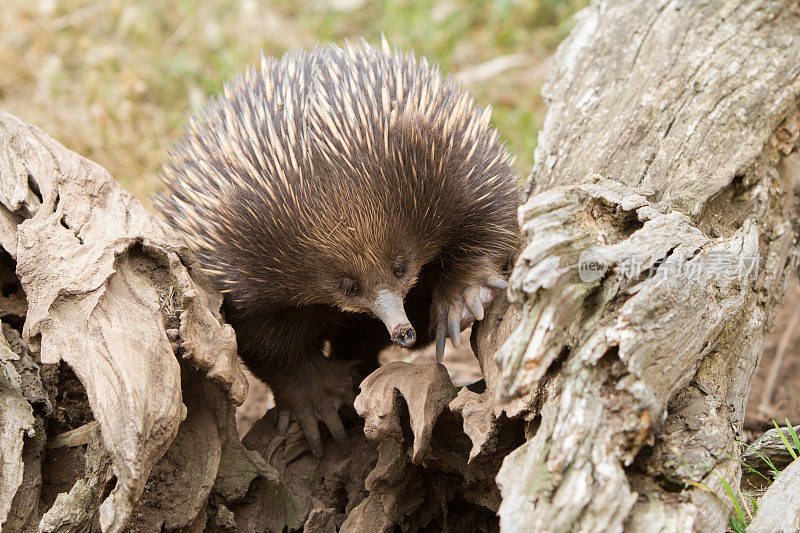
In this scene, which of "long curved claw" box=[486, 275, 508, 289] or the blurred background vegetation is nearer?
"long curved claw" box=[486, 275, 508, 289]

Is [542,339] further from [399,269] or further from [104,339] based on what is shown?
[104,339]

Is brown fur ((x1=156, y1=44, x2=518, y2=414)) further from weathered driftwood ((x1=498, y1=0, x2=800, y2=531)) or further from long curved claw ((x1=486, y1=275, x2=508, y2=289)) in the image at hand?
weathered driftwood ((x1=498, y1=0, x2=800, y2=531))

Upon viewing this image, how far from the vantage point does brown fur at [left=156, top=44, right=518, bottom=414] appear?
7.64 feet

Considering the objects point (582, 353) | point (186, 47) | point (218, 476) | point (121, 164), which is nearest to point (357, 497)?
point (218, 476)

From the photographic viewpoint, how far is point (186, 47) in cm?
564

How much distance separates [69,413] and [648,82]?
2296mm

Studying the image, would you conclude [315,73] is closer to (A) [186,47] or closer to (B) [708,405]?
(B) [708,405]

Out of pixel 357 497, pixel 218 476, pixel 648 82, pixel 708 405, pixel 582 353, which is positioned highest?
pixel 648 82

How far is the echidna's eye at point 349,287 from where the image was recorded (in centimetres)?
240

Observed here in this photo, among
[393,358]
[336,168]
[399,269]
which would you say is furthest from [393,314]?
[393,358]

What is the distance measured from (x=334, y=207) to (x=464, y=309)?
628mm

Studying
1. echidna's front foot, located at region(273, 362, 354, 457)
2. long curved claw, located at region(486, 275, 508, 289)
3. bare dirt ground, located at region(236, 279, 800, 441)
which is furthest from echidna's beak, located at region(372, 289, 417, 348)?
bare dirt ground, located at region(236, 279, 800, 441)

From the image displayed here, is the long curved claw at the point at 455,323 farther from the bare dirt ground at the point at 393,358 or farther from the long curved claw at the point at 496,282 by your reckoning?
the bare dirt ground at the point at 393,358

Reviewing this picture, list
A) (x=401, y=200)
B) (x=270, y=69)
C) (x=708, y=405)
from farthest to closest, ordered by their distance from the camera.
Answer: (x=270, y=69)
(x=401, y=200)
(x=708, y=405)
